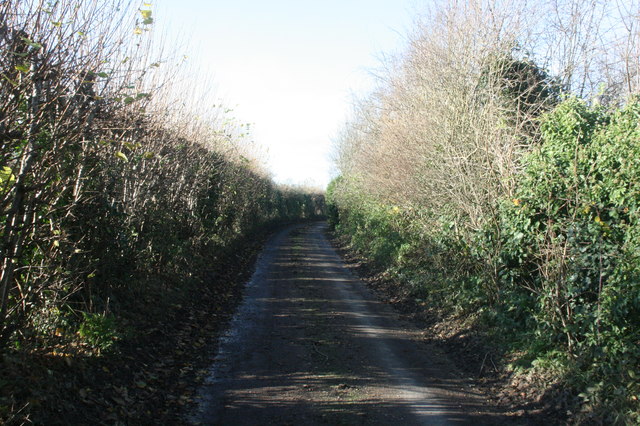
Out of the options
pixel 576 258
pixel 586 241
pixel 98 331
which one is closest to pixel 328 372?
pixel 98 331

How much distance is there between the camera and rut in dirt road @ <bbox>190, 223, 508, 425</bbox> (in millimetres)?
5992

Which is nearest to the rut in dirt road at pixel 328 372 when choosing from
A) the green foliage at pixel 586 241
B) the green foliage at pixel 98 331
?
the green foliage at pixel 98 331

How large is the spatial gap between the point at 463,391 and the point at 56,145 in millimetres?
5758

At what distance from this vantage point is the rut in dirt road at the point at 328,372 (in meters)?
5.99

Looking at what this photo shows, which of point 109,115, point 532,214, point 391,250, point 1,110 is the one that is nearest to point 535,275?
point 532,214

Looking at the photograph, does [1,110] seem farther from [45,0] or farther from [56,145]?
[45,0]

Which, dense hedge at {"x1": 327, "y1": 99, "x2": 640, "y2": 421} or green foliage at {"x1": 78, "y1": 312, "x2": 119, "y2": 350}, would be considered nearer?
dense hedge at {"x1": 327, "y1": 99, "x2": 640, "y2": 421}

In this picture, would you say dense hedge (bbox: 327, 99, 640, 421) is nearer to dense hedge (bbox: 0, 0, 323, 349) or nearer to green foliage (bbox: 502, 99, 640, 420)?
green foliage (bbox: 502, 99, 640, 420)

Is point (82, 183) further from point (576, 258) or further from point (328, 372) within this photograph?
point (576, 258)

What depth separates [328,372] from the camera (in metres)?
7.34

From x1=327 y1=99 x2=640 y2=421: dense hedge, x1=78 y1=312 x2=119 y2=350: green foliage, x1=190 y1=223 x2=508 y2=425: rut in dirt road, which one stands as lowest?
x1=190 y1=223 x2=508 y2=425: rut in dirt road

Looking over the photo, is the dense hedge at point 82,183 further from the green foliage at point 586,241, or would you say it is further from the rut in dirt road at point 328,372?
the green foliage at point 586,241

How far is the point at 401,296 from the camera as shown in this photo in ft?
43.3

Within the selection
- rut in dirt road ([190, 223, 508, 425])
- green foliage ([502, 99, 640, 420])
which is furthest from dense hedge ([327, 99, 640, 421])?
rut in dirt road ([190, 223, 508, 425])
